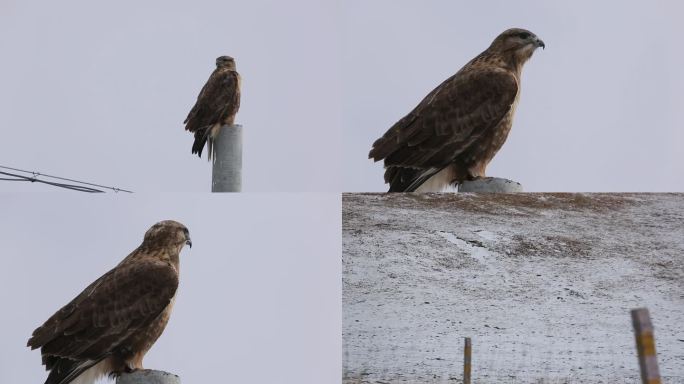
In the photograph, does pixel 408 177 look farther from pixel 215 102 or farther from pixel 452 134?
pixel 215 102

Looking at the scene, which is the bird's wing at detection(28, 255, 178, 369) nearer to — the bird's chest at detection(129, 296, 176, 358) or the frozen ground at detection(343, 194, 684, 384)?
the bird's chest at detection(129, 296, 176, 358)

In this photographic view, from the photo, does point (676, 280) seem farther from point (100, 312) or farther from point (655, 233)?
point (100, 312)

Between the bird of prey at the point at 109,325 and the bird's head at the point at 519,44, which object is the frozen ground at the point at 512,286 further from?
the bird of prey at the point at 109,325

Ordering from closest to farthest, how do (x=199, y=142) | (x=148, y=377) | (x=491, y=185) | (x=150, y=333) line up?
(x=148, y=377)
(x=491, y=185)
(x=150, y=333)
(x=199, y=142)

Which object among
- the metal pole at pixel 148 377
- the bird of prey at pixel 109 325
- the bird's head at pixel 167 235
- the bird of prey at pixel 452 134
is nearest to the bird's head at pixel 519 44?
the bird of prey at pixel 452 134

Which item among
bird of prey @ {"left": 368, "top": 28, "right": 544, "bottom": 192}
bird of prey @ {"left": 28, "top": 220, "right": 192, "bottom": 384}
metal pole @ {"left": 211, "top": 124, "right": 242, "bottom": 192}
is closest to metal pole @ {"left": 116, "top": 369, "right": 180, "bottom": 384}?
bird of prey @ {"left": 28, "top": 220, "right": 192, "bottom": 384}

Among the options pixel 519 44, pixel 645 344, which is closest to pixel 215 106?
pixel 519 44
